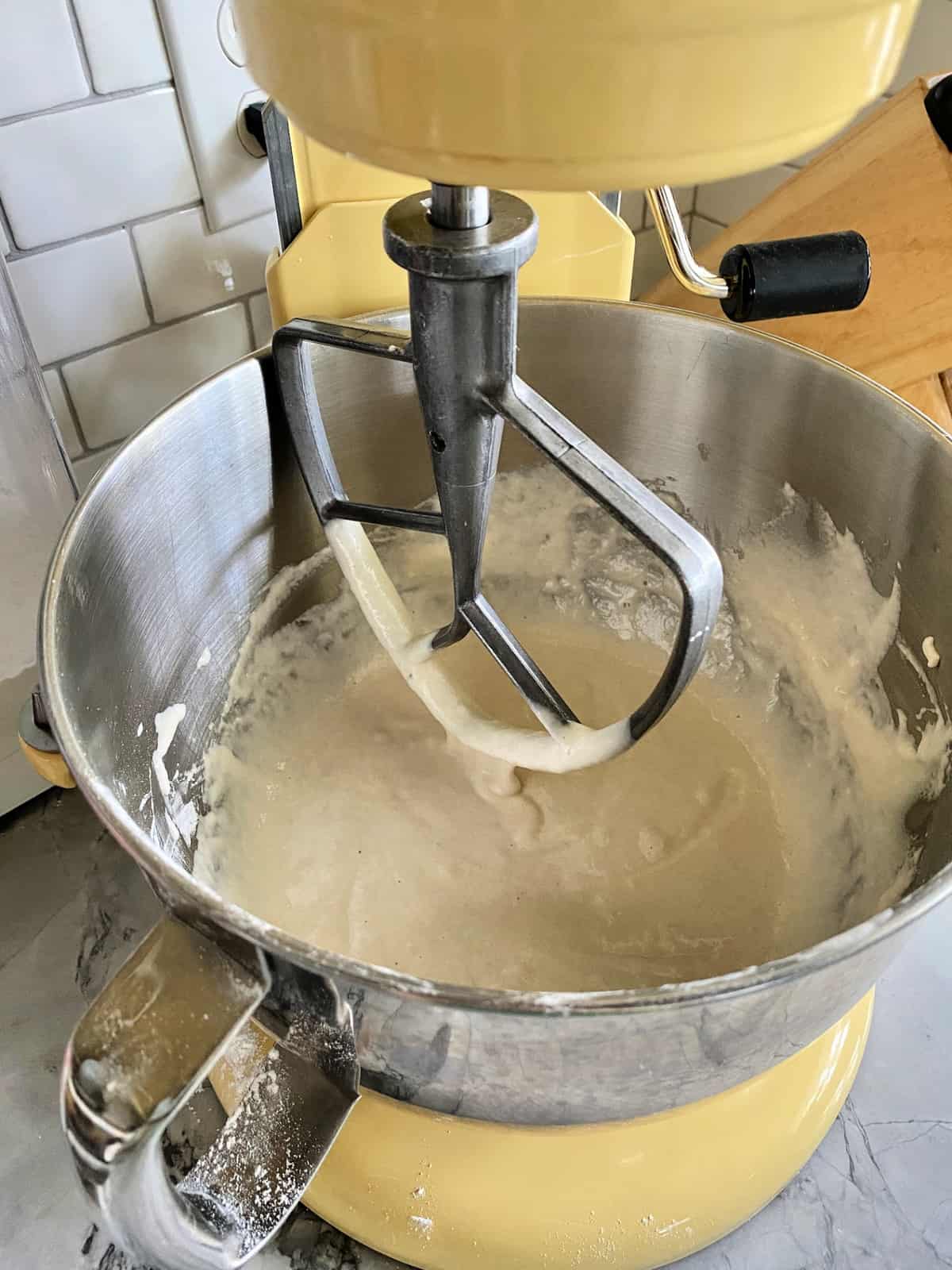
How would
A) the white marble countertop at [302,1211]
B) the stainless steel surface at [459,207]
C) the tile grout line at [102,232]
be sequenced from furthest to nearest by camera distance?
the tile grout line at [102,232], the white marble countertop at [302,1211], the stainless steel surface at [459,207]

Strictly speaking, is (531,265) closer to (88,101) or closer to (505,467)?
(505,467)

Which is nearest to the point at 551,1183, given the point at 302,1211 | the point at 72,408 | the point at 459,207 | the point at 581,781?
the point at 302,1211

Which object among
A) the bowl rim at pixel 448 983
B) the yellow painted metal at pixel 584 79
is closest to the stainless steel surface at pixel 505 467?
the bowl rim at pixel 448 983

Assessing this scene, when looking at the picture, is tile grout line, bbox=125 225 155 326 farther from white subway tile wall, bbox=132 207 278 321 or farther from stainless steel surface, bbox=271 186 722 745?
stainless steel surface, bbox=271 186 722 745

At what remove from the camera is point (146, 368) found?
0.64 metres

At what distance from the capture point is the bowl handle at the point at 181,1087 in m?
0.28

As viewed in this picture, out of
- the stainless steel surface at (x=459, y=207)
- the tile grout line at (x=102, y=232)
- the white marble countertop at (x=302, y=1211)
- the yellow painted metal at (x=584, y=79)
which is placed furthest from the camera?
the tile grout line at (x=102, y=232)

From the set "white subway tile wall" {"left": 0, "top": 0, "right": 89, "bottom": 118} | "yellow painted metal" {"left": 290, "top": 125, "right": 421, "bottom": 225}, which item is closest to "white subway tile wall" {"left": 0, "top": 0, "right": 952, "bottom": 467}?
"white subway tile wall" {"left": 0, "top": 0, "right": 89, "bottom": 118}

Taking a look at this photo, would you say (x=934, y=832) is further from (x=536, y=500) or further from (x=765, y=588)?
(x=536, y=500)

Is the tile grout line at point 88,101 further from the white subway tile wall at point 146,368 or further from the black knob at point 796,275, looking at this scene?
the black knob at point 796,275

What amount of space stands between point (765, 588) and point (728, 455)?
0.30 feet

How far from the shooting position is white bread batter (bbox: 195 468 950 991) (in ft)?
1.74

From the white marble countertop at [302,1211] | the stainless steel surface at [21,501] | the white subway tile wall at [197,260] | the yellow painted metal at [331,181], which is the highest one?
the yellow painted metal at [331,181]

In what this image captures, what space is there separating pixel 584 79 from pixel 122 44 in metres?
0.43
